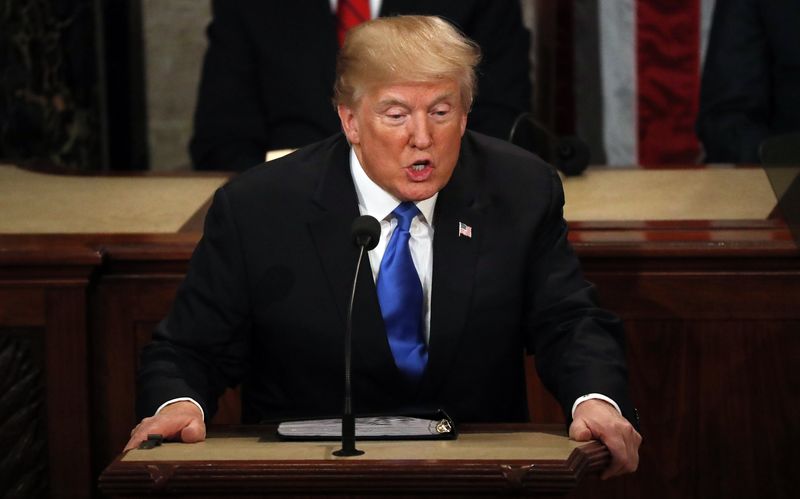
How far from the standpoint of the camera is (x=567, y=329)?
2684 millimetres

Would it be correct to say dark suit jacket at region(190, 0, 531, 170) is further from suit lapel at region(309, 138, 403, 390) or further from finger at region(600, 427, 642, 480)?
finger at region(600, 427, 642, 480)

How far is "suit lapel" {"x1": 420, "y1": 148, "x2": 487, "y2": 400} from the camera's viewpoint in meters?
2.70

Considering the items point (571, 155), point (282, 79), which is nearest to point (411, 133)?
point (571, 155)

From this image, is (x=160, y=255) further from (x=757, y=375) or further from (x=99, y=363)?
(x=757, y=375)

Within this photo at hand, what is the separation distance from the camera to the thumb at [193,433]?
2395 millimetres

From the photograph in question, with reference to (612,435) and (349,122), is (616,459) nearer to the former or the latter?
(612,435)

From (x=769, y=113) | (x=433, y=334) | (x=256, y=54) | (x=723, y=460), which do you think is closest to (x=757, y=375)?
(x=723, y=460)

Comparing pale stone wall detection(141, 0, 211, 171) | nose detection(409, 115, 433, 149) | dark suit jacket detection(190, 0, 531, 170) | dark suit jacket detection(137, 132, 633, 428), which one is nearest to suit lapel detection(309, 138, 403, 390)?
dark suit jacket detection(137, 132, 633, 428)

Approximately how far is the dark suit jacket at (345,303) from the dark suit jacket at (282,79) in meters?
1.66

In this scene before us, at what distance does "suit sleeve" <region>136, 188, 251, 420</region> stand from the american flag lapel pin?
1.31ft

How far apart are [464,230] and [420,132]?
0.26 meters

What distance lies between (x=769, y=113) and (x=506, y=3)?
871mm

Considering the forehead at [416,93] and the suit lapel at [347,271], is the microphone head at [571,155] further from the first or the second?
the forehead at [416,93]

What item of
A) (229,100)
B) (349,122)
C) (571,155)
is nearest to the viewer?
(349,122)
